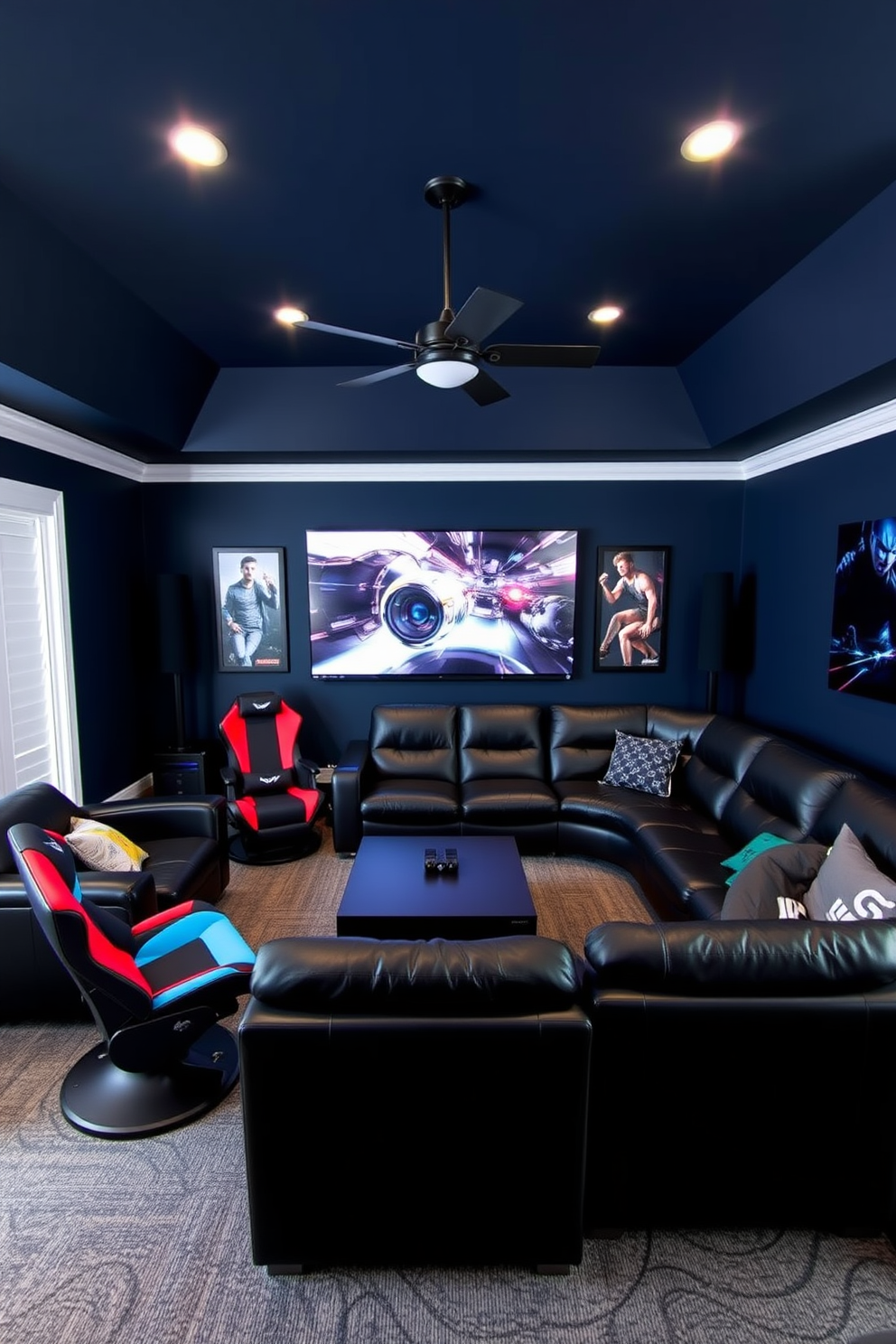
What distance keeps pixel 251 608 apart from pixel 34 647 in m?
1.65

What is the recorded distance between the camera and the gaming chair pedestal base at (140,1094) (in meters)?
2.23

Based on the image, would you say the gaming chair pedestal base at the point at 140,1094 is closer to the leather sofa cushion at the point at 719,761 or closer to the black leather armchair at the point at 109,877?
the black leather armchair at the point at 109,877

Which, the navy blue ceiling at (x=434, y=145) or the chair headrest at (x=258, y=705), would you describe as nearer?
the navy blue ceiling at (x=434, y=145)

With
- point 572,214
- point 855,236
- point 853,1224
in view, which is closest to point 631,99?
point 572,214

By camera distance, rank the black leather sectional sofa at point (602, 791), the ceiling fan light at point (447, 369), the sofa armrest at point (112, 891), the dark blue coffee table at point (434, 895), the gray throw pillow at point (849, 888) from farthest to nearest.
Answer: the black leather sectional sofa at point (602, 791) → the dark blue coffee table at point (434, 895) → the sofa armrest at point (112, 891) → the ceiling fan light at point (447, 369) → the gray throw pillow at point (849, 888)

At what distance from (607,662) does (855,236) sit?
319cm

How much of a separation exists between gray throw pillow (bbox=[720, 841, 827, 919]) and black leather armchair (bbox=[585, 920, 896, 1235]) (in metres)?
0.80

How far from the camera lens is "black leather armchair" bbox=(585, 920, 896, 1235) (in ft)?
5.48

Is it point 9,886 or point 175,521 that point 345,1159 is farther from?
point 175,521

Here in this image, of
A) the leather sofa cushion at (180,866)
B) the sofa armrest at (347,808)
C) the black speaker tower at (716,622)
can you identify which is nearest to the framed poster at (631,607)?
the black speaker tower at (716,622)

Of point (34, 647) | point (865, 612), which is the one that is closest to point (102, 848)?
point (34, 647)

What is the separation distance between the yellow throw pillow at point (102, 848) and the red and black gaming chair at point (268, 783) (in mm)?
1066

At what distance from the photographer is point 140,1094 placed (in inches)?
91.4

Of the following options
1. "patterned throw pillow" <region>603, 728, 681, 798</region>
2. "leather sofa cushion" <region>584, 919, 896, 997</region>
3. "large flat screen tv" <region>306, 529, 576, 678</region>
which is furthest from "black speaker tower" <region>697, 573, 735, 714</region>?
"leather sofa cushion" <region>584, 919, 896, 997</region>
